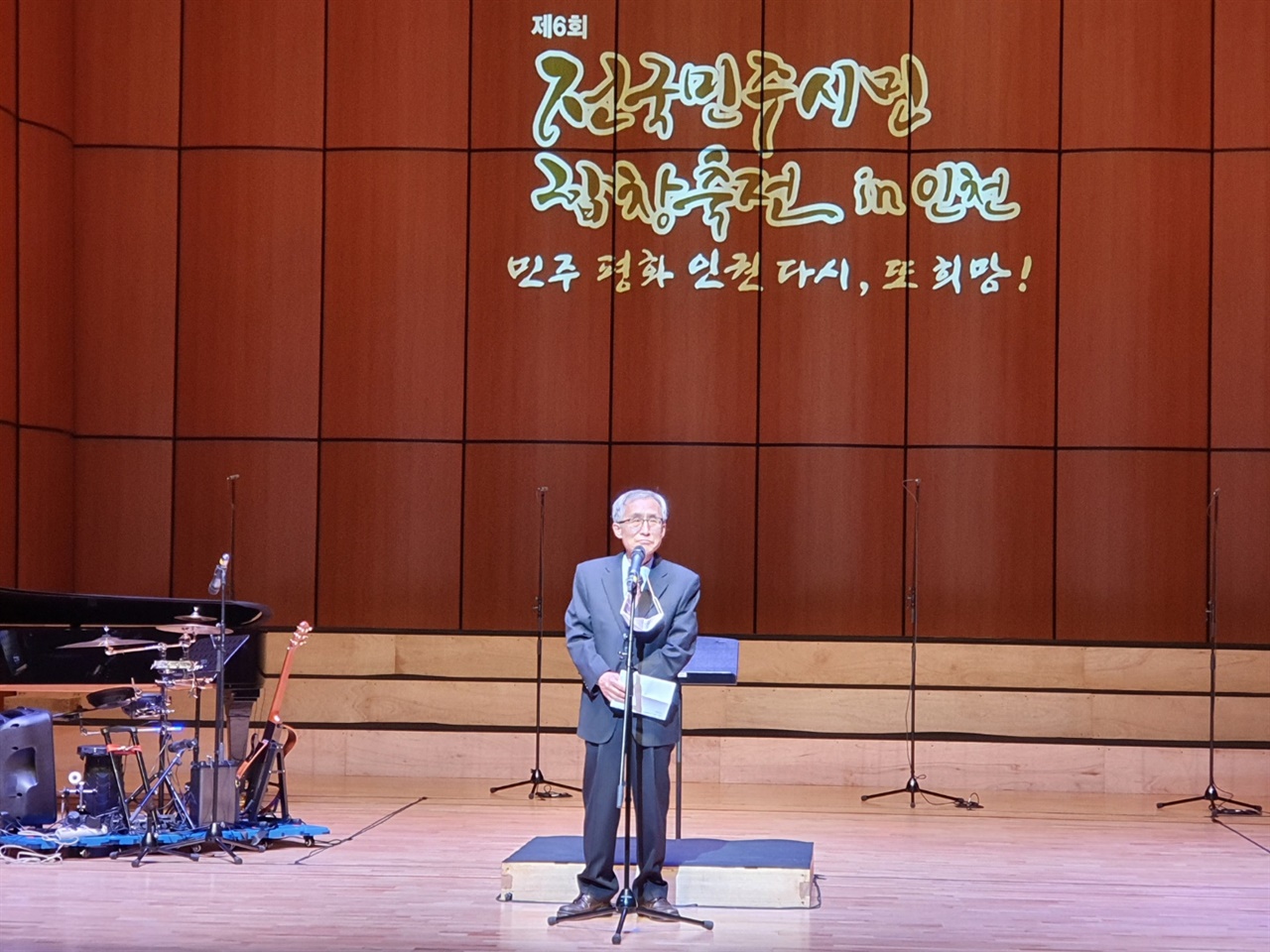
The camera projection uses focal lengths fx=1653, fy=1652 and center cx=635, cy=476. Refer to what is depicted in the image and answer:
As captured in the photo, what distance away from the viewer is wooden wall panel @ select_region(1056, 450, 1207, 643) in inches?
385

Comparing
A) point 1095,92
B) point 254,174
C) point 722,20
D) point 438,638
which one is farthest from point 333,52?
point 1095,92

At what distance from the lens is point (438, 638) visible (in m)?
9.69

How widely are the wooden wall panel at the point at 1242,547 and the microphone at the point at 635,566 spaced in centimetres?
591

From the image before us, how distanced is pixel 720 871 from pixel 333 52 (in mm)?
6415

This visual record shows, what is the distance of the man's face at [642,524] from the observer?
489 centimetres

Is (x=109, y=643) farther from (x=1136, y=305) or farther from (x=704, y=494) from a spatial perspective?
(x=1136, y=305)

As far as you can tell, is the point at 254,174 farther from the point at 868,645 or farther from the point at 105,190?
the point at 868,645

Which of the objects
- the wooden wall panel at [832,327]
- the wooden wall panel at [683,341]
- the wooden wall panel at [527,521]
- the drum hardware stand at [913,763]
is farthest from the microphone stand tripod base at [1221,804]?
the wooden wall panel at [527,521]

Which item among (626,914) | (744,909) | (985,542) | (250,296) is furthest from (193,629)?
(985,542)

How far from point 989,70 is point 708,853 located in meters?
5.99

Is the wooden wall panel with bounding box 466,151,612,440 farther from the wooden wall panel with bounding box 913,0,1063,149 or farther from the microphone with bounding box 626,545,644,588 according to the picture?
the microphone with bounding box 626,545,644,588

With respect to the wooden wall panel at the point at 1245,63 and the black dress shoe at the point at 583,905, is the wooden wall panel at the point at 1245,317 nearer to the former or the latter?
the wooden wall panel at the point at 1245,63

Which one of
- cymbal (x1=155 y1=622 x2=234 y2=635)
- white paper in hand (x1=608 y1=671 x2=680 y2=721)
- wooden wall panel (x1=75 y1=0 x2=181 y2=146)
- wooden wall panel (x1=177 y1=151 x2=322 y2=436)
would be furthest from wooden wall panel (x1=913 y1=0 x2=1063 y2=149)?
white paper in hand (x1=608 y1=671 x2=680 y2=721)

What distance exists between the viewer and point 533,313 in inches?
395
